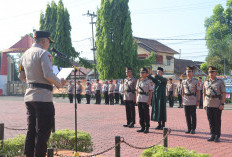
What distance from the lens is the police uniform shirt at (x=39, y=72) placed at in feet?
14.2

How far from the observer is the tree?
3148 cm

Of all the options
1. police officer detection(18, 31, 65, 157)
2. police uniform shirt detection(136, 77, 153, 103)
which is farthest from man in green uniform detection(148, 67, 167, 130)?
police officer detection(18, 31, 65, 157)

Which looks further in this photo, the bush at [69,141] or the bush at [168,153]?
the bush at [69,141]

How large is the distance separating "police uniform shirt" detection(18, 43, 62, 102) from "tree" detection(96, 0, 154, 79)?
27.1 metres

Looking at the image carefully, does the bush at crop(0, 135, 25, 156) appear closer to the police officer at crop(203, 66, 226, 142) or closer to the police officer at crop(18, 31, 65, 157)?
the police officer at crop(18, 31, 65, 157)

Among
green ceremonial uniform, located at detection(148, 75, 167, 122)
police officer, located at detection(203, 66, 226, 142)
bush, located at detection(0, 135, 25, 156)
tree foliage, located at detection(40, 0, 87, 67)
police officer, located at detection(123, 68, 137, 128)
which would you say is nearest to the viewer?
bush, located at detection(0, 135, 25, 156)

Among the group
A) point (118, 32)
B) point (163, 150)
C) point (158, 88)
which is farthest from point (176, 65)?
point (163, 150)

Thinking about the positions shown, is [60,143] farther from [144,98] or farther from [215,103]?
[215,103]

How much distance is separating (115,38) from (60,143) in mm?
26388

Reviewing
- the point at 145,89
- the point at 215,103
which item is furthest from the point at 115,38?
the point at 215,103

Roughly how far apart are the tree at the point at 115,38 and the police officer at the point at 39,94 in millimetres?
27113

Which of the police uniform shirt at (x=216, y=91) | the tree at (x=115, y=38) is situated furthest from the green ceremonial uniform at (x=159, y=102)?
the tree at (x=115, y=38)

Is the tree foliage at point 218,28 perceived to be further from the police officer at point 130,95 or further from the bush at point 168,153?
the bush at point 168,153

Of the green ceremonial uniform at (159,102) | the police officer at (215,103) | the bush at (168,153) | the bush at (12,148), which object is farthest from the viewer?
the green ceremonial uniform at (159,102)
